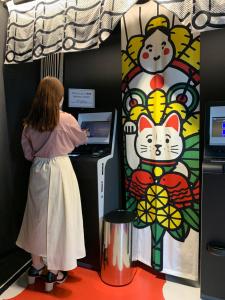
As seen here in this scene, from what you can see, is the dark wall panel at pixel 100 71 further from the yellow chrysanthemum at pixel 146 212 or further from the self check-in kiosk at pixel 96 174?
the yellow chrysanthemum at pixel 146 212

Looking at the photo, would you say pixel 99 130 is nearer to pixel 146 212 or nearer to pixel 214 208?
pixel 146 212

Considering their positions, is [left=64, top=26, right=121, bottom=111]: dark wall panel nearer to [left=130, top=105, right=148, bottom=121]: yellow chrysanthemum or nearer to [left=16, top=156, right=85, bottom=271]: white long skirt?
[left=130, top=105, right=148, bottom=121]: yellow chrysanthemum

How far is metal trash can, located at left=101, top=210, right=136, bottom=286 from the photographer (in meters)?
2.26

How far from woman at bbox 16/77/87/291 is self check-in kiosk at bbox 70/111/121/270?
174mm

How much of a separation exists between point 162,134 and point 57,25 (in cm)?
128

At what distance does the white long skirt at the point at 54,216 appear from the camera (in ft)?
6.90

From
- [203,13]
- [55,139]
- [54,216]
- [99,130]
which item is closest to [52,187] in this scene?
[54,216]

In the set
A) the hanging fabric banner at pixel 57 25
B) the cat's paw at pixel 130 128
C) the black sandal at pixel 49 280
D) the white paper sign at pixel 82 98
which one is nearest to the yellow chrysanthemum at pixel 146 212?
the cat's paw at pixel 130 128

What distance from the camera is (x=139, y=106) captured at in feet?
7.80

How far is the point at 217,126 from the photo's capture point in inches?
78.6

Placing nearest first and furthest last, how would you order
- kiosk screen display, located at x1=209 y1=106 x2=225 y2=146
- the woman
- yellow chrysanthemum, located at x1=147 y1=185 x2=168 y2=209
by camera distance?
1. kiosk screen display, located at x1=209 y1=106 x2=225 y2=146
2. the woman
3. yellow chrysanthemum, located at x1=147 y1=185 x2=168 y2=209

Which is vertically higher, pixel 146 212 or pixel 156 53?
pixel 156 53

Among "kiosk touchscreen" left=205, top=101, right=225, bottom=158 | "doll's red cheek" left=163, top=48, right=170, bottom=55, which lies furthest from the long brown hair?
"kiosk touchscreen" left=205, top=101, right=225, bottom=158

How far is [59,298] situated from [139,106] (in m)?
1.66
